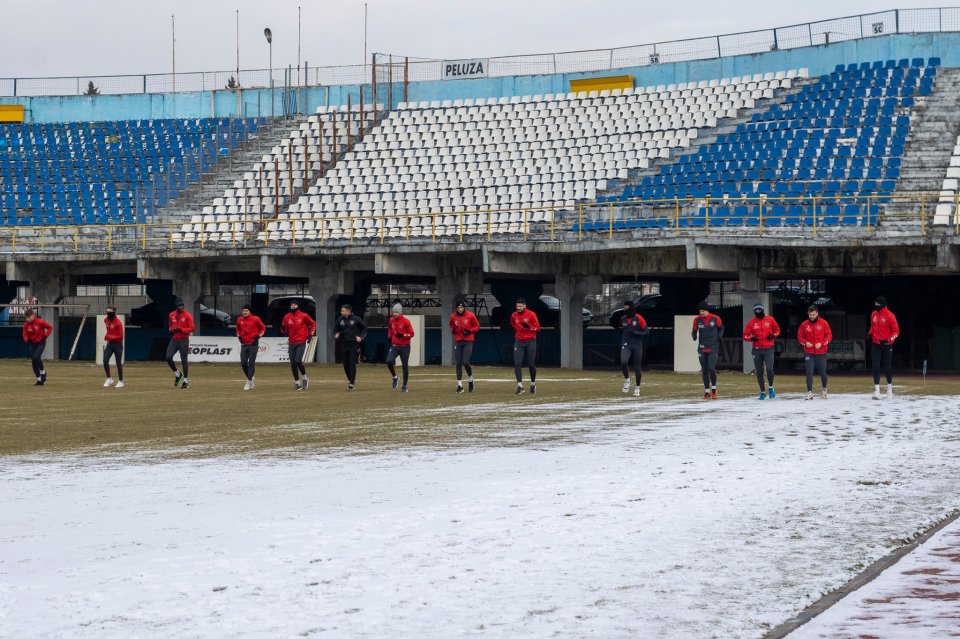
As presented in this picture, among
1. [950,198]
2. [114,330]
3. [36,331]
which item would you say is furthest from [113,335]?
[950,198]

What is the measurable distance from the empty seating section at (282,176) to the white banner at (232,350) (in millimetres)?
3381

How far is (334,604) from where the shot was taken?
6.47m

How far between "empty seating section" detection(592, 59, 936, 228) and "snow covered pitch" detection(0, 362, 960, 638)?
2294 cm

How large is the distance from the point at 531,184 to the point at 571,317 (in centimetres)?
639

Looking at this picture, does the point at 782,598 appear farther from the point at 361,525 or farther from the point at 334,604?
the point at 361,525

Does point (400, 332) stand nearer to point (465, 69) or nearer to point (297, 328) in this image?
point (297, 328)

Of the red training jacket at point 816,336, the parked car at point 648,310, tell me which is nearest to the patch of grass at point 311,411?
the red training jacket at point 816,336

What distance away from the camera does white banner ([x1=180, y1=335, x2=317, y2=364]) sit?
136 ft

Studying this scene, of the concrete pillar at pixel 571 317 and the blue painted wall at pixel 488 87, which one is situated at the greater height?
the blue painted wall at pixel 488 87

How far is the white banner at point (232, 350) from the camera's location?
136 ft

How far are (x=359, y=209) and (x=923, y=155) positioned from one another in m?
18.3

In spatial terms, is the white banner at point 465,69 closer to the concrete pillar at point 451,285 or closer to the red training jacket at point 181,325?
the concrete pillar at point 451,285

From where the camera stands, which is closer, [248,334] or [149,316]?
[248,334]

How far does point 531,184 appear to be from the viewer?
43906 mm
